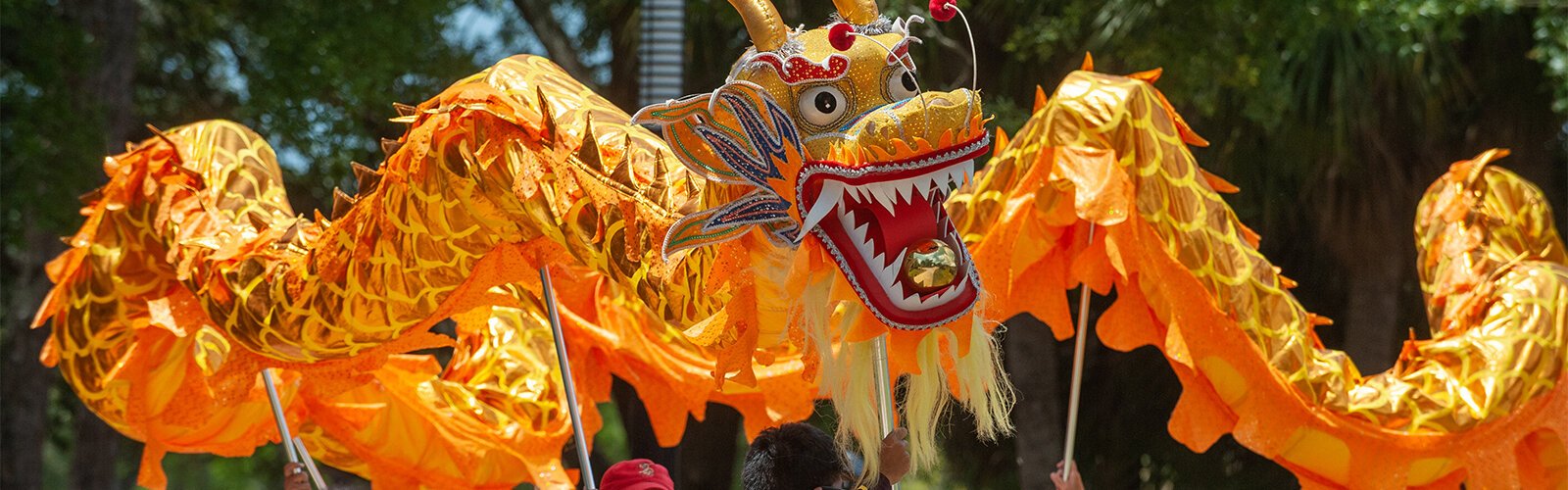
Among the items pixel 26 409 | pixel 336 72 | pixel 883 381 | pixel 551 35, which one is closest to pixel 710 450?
pixel 551 35

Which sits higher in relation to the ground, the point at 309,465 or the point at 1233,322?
the point at 1233,322

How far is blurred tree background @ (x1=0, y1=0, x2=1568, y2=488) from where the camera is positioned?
7.91m

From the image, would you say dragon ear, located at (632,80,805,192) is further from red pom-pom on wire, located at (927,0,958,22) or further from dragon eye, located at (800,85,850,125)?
red pom-pom on wire, located at (927,0,958,22)

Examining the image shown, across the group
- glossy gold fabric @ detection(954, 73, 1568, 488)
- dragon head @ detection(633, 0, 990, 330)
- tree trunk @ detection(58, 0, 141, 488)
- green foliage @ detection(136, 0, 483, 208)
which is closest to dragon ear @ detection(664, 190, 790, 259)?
dragon head @ detection(633, 0, 990, 330)

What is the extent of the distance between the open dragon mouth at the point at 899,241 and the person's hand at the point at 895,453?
247 millimetres

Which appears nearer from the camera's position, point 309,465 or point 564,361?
point 564,361

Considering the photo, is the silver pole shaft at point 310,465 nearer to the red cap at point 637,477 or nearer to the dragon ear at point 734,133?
the red cap at point 637,477

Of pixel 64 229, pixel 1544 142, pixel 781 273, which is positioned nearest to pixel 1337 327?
pixel 1544 142

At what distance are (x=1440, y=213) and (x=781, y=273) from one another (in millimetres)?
2404

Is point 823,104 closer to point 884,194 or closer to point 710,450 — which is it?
point 884,194

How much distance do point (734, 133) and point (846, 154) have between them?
23cm

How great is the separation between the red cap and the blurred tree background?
4366 mm

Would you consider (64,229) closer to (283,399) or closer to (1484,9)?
(283,399)

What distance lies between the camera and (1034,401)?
9.01 metres
